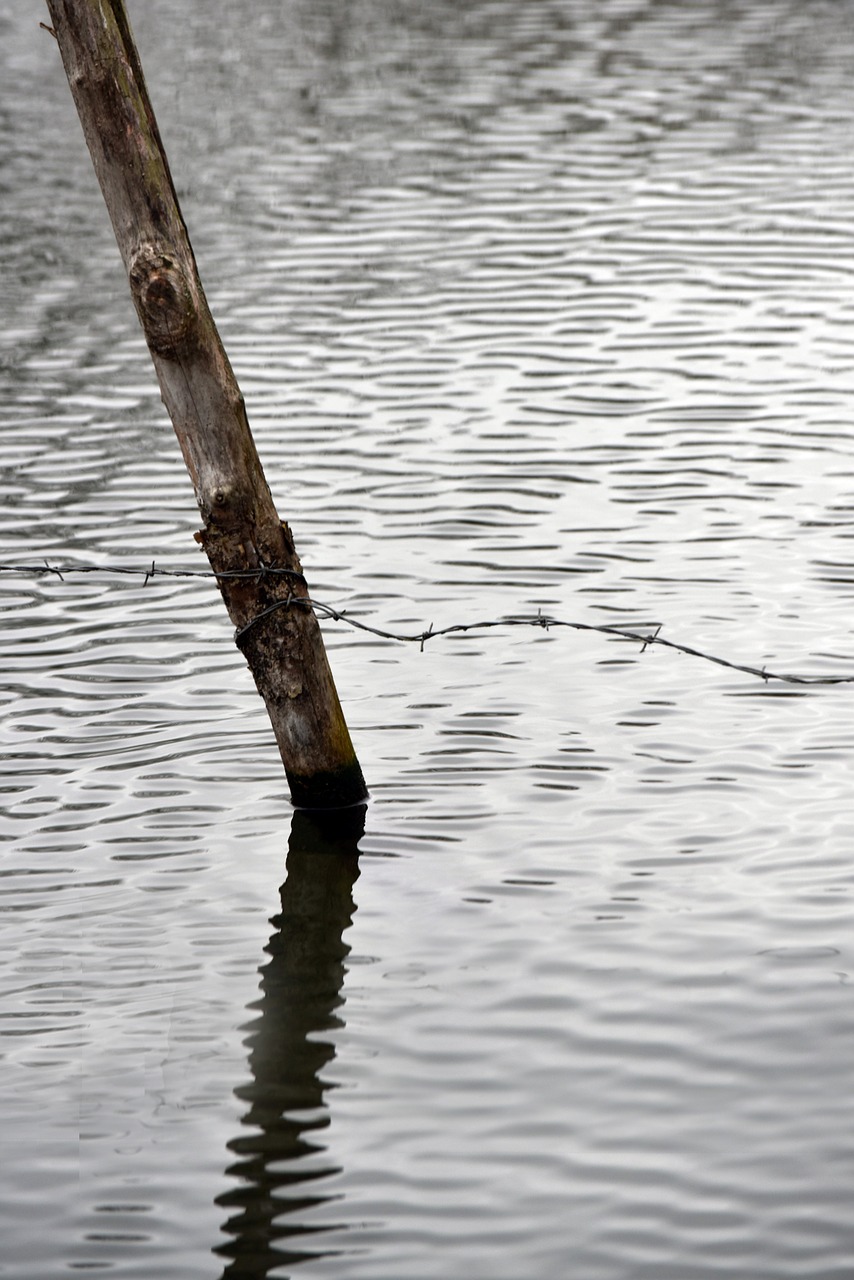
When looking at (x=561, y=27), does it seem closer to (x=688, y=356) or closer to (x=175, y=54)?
(x=175, y=54)

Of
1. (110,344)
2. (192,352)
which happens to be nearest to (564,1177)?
(192,352)

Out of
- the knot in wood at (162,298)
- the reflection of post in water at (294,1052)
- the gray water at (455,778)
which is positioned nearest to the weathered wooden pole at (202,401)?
the knot in wood at (162,298)

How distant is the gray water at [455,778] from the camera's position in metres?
5.46

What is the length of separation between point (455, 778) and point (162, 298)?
9.60 feet

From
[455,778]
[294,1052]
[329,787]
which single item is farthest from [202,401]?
[294,1052]

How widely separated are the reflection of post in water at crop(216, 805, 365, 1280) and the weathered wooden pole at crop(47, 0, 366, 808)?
0.41m

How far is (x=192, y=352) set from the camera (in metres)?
6.91

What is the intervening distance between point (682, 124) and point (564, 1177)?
20621mm

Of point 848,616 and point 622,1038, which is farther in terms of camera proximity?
point 848,616

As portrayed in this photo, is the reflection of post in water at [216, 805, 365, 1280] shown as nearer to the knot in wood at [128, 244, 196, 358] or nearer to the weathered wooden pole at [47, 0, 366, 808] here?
the weathered wooden pole at [47, 0, 366, 808]

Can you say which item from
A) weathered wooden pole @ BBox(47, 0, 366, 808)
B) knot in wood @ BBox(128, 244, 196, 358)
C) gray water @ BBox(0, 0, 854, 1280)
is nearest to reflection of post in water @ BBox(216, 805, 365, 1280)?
gray water @ BBox(0, 0, 854, 1280)

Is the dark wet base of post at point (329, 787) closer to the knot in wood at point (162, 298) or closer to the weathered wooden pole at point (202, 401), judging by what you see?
the weathered wooden pole at point (202, 401)

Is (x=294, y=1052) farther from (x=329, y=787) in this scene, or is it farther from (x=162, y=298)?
(x=162, y=298)

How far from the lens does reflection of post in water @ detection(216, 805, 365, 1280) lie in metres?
5.32
